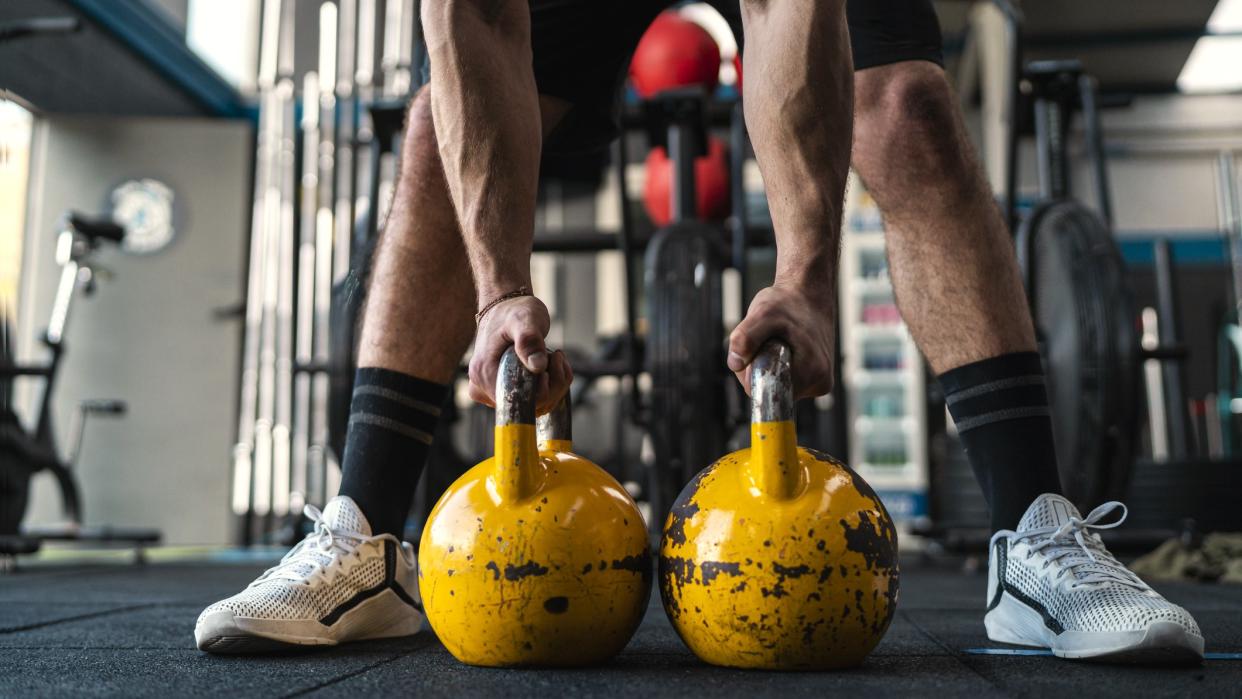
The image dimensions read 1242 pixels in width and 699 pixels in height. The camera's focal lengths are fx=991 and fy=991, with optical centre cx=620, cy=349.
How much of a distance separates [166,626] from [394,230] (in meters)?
0.54

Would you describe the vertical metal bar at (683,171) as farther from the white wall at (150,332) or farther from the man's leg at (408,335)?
the white wall at (150,332)

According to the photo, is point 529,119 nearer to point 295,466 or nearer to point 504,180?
point 504,180

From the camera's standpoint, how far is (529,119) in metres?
0.98

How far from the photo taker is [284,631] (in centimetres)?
89

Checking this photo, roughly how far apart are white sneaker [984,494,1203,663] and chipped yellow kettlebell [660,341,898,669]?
202mm

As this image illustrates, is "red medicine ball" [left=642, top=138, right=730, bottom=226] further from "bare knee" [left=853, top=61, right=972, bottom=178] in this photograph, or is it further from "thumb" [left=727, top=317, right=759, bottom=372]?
"thumb" [left=727, top=317, right=759, bottom=372]

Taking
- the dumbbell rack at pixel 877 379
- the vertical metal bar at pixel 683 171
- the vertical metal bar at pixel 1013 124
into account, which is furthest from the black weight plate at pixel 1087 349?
the dumbbell rack at pixel 877 379

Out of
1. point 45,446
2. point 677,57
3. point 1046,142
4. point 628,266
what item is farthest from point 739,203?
point 45,446

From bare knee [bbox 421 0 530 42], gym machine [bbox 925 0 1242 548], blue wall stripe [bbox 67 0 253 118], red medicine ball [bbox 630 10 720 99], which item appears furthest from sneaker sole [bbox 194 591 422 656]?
blue wall stripe [bbox 67 0 253 118]

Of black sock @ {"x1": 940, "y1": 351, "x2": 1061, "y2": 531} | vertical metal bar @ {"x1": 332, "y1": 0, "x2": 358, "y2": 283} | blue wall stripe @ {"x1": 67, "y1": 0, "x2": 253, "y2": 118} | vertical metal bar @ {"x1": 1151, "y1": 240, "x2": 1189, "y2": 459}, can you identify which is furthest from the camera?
vertical metal bar @ {"x1": 332, "y1": 0, "x2": 358, "y2": 283}

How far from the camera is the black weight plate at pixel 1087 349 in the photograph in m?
2.13

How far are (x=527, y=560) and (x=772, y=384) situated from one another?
0.22m

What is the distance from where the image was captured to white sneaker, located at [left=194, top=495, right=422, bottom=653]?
875mm

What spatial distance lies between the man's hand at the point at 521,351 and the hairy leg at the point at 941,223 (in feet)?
1.52
